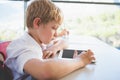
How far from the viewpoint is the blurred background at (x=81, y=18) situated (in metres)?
3.28

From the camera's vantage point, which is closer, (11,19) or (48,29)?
(48,29)

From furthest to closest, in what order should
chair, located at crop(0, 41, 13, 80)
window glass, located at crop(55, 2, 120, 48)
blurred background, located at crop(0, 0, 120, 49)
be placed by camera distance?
1. window glass, located at crop(55, 2, 120, 48)
2. blurred background, located at crop(0, 0, 120, 49)
3. chair, located at crop(0, 41, 13, 80)

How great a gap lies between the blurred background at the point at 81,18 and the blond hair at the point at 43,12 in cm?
214

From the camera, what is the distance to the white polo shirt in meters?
0.93

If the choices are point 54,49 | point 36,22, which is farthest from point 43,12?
point 54,49

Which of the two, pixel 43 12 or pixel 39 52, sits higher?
pixel 43 12

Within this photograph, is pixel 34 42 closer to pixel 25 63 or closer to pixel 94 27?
pixel 25 63

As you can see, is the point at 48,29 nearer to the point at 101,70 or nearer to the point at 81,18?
the point at 101,70

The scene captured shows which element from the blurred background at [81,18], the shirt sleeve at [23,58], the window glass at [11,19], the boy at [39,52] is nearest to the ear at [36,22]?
the boy at [39,52]

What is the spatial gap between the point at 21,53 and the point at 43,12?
224mm

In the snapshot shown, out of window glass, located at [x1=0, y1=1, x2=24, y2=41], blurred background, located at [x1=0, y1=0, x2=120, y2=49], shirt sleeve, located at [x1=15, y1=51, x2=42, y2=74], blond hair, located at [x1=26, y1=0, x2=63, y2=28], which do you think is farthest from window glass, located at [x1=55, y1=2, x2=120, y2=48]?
shirt sleeve, located at [x1=15, y1=51, x2=42, y2=74]

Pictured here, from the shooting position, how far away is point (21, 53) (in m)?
0.96

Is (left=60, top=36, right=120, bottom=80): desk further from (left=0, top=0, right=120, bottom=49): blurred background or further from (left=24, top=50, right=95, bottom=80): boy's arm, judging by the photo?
(left=0, top=0, right=120, bottom=49): blurred background

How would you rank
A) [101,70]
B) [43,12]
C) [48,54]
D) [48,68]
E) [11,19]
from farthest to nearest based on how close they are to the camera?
1. [11,19]
2. [48,54]
3. [43,12]
4. [101,70]
5. [48,68]
